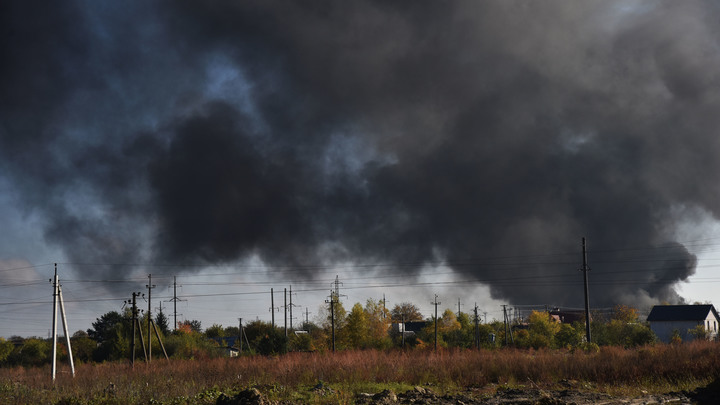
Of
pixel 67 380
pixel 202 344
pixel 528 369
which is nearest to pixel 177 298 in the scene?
pixel 202 344

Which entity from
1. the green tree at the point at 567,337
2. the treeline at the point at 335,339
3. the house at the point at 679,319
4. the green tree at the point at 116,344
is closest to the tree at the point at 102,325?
the treeline at the point at 335,339

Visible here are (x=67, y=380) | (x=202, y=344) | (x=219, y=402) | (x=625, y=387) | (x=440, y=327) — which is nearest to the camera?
(x=219, y=402)

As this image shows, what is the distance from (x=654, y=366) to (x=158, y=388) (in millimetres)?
22043

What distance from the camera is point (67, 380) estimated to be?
3169cm

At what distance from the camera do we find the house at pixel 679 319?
363ft

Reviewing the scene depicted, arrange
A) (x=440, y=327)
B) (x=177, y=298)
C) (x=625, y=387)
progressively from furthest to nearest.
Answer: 1. (x=440, y=327)
2. (x=177, y=298)
3. (x=625, y=387)

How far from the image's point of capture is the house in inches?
4360

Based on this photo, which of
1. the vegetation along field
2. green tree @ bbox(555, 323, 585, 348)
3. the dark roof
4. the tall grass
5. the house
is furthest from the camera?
the dark roof

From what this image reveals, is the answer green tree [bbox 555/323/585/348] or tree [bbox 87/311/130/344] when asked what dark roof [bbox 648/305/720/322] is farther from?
tree [bbox 87/311/130/344]

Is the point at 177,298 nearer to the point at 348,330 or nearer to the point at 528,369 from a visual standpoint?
the point at 348,330

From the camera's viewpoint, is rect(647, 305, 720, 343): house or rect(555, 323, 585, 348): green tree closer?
rect(555, 323, 585, 348): green tree

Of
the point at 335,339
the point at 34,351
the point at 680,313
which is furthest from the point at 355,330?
the point at 680,313

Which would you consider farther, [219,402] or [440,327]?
[440,327]

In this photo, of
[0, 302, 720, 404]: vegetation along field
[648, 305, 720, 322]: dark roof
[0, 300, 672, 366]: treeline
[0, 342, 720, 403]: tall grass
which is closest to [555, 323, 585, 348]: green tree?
[0, 300, 672, 366]: treeline
